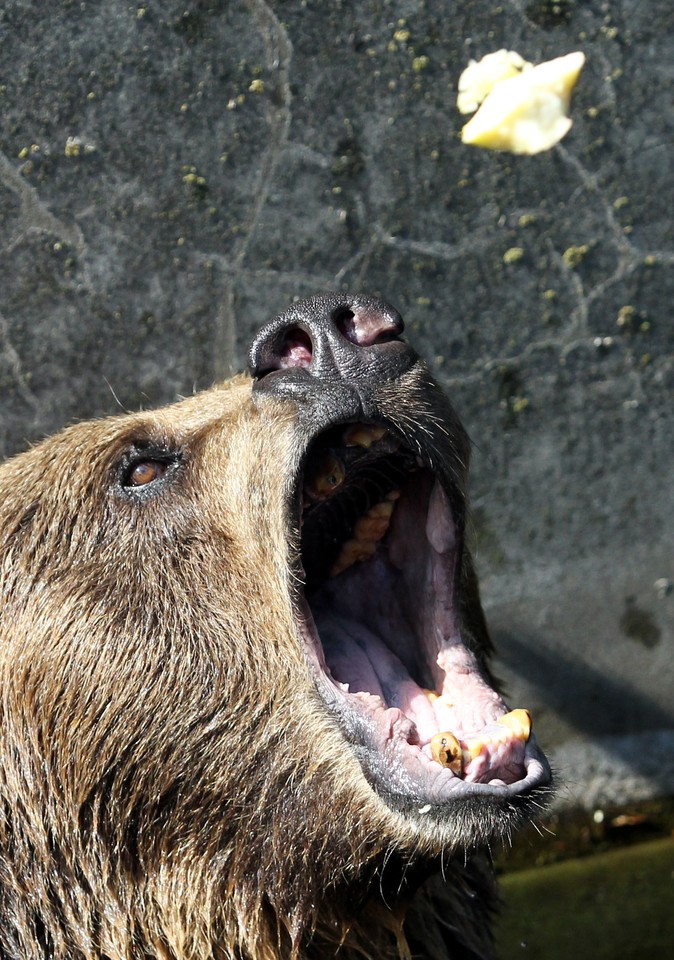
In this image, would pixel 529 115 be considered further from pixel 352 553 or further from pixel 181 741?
pixel 181 741

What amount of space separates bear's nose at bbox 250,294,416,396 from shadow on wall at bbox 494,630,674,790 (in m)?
2.27

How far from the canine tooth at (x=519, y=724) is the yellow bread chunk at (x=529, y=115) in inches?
47.3

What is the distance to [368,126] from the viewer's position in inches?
155

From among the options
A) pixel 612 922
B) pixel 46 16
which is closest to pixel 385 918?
pixel 612 922

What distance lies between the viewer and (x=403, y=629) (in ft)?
9.72

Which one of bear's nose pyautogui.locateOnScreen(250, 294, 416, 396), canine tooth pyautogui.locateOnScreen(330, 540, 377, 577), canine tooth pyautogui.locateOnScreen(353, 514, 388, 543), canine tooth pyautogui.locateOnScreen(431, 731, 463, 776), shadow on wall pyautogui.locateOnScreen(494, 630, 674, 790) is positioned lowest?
shadow on wall pyautogui.locateOnScreen(494, 630, 674, 790)

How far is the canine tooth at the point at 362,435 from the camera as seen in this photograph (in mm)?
2715

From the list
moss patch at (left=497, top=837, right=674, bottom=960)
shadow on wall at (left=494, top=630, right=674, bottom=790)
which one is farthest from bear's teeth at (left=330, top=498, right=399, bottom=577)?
moss patch at (left=497, top=837, right=674, bottom=960)

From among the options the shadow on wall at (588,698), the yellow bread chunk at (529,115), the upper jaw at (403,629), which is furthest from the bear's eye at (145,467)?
the shadow on wall at (588,698)

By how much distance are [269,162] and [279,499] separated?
1.70m

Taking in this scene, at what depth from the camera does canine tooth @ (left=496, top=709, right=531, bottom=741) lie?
2.52 m

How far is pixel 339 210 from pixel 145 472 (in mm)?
1426

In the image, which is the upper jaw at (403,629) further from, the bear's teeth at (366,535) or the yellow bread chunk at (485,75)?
the yellow bread chunk at (485,75)

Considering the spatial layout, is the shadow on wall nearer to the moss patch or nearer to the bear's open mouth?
the moss patch
